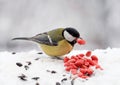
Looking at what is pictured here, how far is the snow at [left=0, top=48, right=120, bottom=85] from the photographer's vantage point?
454 cm

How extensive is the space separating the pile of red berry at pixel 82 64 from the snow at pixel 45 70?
0.04 m

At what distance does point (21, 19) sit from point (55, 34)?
2391mm

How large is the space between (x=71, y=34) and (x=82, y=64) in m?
0.32

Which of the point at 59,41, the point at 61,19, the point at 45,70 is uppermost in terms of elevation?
the point at 59,41

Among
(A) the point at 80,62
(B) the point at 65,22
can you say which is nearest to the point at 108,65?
(A) the point at 80,62

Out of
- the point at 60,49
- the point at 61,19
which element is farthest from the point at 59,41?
the point at 61,19

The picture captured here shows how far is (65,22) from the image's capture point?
25.8 ft

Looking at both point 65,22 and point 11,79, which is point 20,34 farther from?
point 11,79

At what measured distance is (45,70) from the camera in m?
4.74

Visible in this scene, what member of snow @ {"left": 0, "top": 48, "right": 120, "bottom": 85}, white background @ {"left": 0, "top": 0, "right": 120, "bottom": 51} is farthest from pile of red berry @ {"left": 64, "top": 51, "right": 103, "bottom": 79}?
white background @ {"left": 0, "top": 0, "right": 120, "bottom": 51}

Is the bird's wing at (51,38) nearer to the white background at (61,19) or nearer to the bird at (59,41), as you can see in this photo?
the bird at (59,41)

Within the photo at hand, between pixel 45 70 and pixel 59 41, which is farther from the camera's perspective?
pixel 59 41

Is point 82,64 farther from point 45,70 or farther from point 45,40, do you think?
point 45,40

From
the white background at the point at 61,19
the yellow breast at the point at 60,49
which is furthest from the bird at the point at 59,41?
the white background at the point at 61,19
